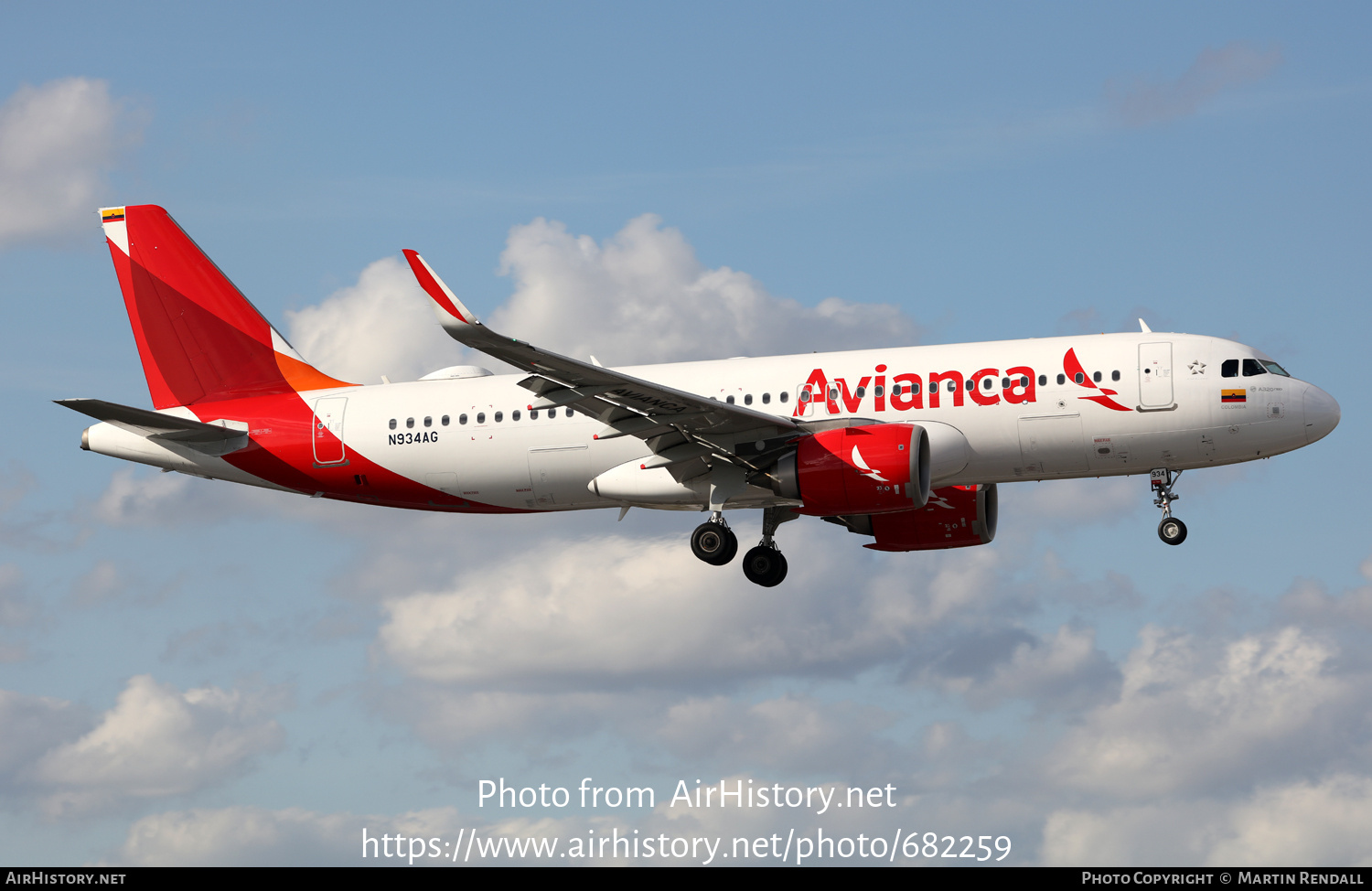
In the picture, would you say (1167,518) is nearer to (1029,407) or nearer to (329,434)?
(1029,407)

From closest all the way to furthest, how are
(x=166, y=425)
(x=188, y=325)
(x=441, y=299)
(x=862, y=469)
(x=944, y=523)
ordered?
1. (x=441, y=299)
2. (x=862, y=469)
3. (x=166, y=425)
4. (x=944, y=523)
5. (x=188, y=325)

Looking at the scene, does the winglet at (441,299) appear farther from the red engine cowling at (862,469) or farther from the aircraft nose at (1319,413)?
the aircraft nose at (1319,413)

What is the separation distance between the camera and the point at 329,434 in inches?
1575

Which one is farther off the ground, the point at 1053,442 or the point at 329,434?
the point at 329,434

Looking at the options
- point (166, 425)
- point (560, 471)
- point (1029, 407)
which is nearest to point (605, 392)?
point (560, 471)

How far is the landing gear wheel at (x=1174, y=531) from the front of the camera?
120 feet

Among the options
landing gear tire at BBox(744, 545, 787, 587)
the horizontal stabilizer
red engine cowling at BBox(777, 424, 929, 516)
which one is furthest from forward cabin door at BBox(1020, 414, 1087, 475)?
the horizontal stabilizer

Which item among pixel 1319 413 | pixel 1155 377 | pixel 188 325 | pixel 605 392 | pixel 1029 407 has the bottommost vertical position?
pixel 605 392

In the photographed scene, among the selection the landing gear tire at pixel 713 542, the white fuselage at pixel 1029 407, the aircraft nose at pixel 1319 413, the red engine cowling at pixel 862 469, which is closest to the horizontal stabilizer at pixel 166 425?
the white fuselage at pixel 1029 407

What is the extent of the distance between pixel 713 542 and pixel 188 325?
16.5 meters

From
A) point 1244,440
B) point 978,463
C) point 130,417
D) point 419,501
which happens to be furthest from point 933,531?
point 130,417

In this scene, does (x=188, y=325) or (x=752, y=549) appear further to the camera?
(x=188, y=325)
